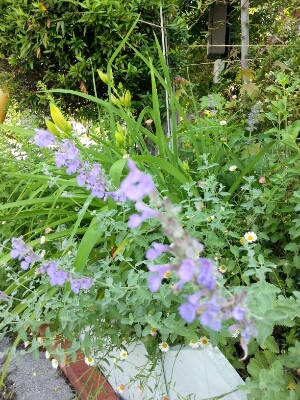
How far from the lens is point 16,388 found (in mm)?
1954

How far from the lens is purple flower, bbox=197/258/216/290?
0.48m

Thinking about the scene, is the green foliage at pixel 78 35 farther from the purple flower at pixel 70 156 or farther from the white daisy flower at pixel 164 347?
the white daisy flower at pixel 164 347

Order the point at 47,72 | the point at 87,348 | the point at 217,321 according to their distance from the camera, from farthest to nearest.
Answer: the point at 47,72
the point at 87,348
the point at 217,321

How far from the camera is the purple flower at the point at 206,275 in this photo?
0.48m

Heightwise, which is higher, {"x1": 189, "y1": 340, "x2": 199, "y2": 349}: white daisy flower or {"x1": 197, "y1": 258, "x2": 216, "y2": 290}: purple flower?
{"x1": 197, "y1": 258, "x2": 216, "y2": 290}: purple flower

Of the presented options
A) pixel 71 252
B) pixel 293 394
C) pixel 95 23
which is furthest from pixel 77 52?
pixel 293 394

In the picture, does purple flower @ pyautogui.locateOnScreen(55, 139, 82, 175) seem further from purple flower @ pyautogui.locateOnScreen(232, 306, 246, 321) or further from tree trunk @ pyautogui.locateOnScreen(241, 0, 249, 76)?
tree trunk @ pyautogui.locateOnScreen(241, 0, 249, 76)

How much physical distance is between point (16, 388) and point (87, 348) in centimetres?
103

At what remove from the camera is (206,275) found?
19.0 inches

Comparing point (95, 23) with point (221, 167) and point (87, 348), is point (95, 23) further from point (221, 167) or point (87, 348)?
point (87, 348)

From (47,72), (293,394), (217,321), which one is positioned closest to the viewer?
(217,321)

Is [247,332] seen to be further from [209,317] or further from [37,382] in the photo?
[37,382]

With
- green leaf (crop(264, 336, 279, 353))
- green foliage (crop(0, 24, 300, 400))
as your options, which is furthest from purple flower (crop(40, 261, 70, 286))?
green leaf (crop(264, 336, 279, 353))

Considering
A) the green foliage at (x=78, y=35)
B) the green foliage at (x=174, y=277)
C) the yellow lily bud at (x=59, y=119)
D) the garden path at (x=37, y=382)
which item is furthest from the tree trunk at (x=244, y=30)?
the garden path at (x=37, y=382)
